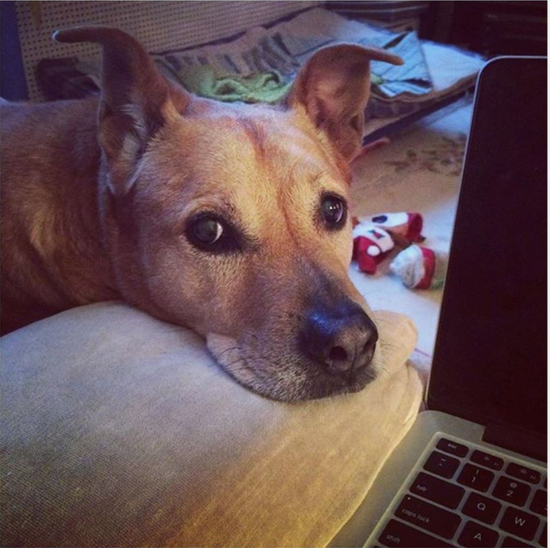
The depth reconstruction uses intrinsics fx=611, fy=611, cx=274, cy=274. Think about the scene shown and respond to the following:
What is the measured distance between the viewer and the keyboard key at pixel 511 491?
2.89 feet

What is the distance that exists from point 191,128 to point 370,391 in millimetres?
756

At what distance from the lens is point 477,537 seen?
0.83 meters

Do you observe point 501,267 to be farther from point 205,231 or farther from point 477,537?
point 205,231

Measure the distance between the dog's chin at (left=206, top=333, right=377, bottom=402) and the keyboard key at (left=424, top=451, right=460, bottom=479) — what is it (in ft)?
0.60

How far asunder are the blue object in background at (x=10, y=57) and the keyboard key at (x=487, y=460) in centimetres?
274

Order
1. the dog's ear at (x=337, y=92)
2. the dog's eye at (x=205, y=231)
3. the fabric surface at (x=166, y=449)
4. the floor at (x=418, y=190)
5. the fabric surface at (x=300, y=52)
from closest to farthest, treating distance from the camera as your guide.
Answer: the fabric surface at (x=166, y=449), the dog's eye at (x=205, y=231), the dog's ear at (x=337, y=92), the floor at (x=418, y=190), the fabric surface at (x=300, y=52)

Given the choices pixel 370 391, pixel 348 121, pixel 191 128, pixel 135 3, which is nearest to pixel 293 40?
pixel 135 3

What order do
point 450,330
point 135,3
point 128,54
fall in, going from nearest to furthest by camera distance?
1. point 450,330
2. point 128,54
3. point 135,3

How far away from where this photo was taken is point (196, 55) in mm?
3689

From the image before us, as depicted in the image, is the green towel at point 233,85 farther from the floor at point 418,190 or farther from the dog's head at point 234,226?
the dog's head at point 234,226

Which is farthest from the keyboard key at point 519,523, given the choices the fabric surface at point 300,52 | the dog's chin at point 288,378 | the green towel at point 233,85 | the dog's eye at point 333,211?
the fabric surface at point 300,52

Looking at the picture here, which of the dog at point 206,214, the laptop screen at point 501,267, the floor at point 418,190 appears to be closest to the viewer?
the laptop screen at point 501,267

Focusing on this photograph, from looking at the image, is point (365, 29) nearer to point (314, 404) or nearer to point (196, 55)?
point (196, 55)

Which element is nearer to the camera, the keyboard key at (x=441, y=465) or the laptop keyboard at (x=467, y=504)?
the laptop keyboard at (x=467, y=504)
